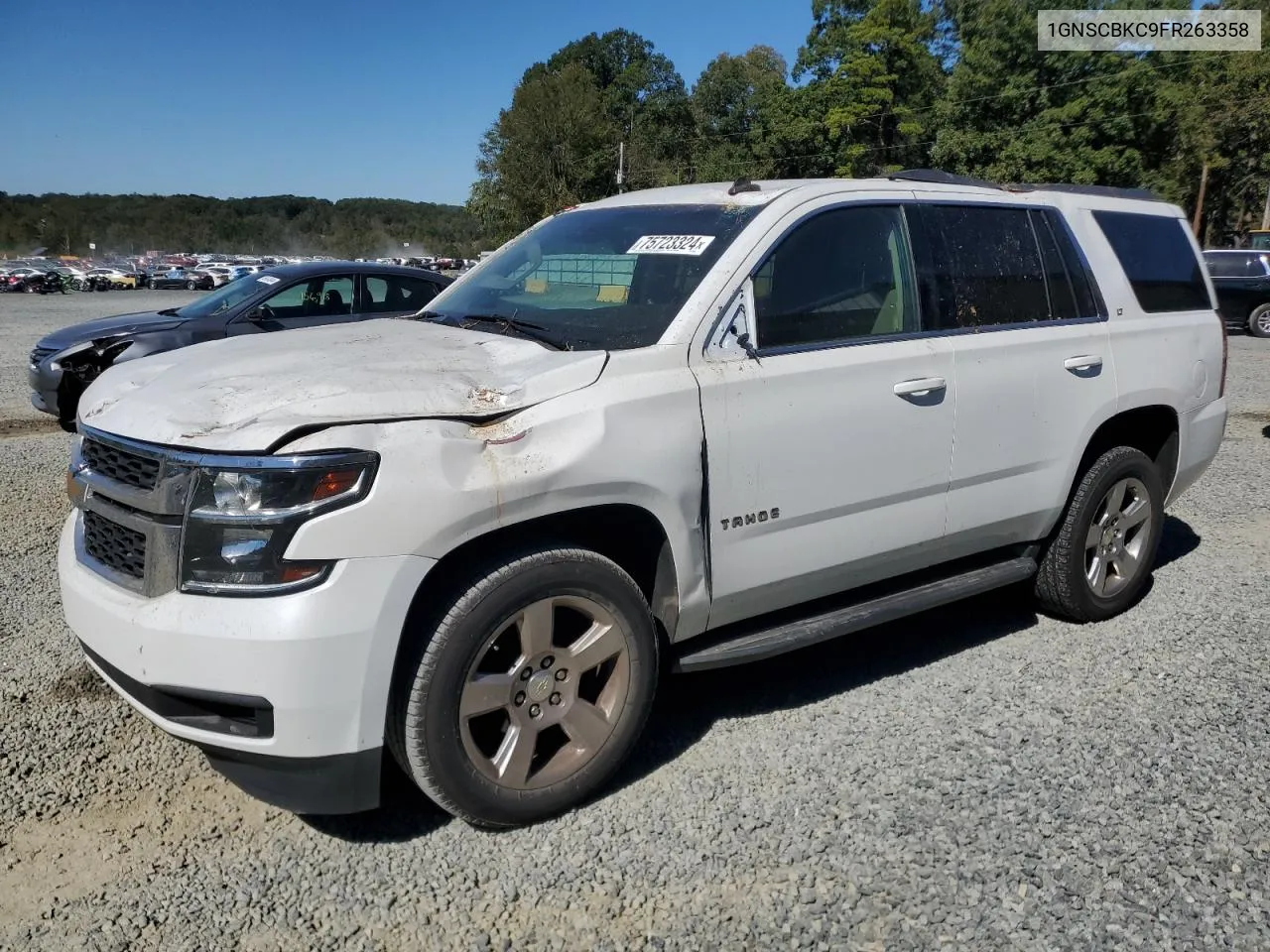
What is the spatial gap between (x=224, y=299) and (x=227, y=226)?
150873 mm

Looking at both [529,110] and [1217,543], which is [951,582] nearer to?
[1217,543]

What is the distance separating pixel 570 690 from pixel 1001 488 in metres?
2.05

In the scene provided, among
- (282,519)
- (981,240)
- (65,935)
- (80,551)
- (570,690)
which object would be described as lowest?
(65,935)

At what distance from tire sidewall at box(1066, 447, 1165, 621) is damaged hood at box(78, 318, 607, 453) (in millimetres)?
2562

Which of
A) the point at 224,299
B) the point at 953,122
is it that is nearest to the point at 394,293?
the point at 224,299

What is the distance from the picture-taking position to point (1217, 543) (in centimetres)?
604

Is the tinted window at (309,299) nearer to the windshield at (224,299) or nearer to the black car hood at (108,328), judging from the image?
the windshield at (224,299)

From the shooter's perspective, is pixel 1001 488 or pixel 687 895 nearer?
pixel 687 895

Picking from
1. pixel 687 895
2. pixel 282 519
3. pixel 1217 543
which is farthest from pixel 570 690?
pixel 1217 543

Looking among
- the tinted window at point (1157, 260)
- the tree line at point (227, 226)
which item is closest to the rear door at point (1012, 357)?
the tinted window at point (1157, 260)

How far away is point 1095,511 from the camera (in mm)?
4527

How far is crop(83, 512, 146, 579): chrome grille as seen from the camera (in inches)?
109

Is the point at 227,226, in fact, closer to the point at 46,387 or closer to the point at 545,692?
the point at 46,387

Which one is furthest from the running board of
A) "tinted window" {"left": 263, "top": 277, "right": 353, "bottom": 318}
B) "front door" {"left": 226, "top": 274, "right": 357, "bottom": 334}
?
"tinted window" {"left": 263, "top": 277, "right": 353, "bottom": 318}
